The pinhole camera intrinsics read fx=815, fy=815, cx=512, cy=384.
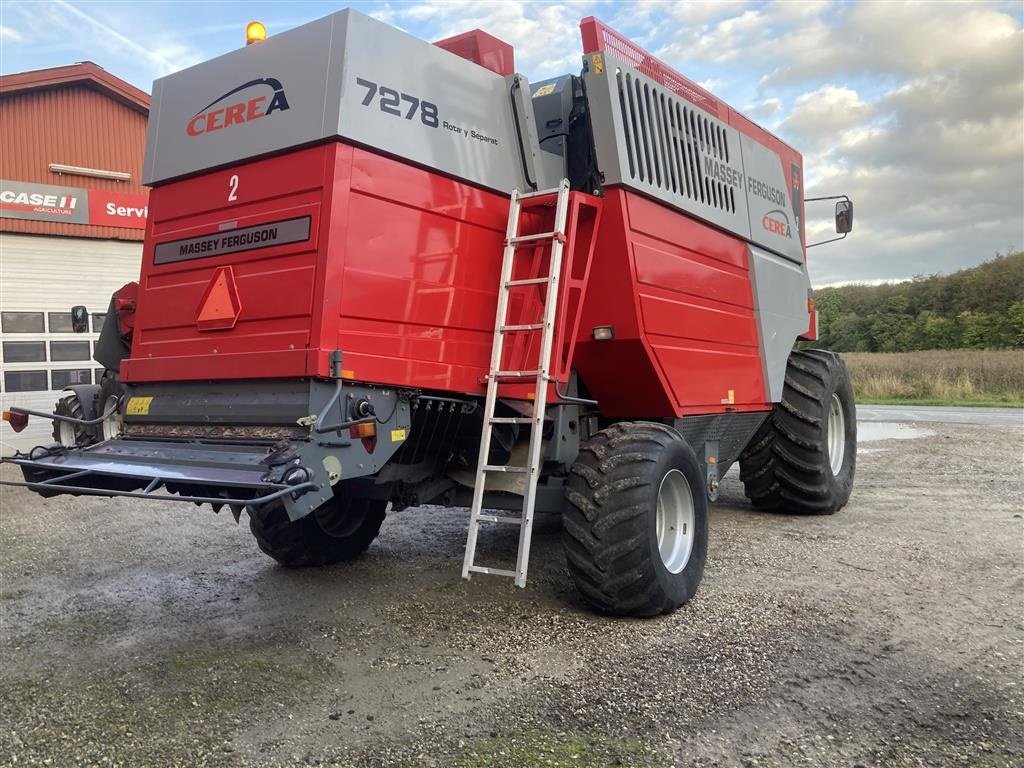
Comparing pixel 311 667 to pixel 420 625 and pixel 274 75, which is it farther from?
pixel 274 75

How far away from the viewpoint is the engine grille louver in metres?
4.90

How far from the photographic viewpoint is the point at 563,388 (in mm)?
4711

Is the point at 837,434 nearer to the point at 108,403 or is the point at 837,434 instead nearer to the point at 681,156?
the point at 681,156

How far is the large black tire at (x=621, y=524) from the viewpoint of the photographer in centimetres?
420

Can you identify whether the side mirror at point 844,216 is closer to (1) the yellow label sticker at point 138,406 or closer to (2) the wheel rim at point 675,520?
(2) the wheel rim at point 675,520

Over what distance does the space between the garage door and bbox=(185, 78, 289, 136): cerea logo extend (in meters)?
9.45

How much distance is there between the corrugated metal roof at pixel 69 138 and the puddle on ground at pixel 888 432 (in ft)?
41.2

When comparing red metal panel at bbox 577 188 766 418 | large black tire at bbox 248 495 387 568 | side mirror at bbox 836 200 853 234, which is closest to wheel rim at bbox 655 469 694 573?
red metal panel at bbox 577 188 766 418

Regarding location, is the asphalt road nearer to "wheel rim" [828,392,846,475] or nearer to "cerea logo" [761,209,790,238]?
"wheel rim" [828,392,846,475]

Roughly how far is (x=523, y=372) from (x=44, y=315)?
11.3 metres

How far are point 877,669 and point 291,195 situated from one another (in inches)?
140

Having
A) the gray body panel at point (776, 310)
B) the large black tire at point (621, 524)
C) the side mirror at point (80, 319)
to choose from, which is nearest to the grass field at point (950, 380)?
the gray body panel at point (776, 310)

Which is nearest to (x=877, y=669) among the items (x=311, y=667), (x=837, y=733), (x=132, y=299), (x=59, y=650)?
(x=837, y=733)

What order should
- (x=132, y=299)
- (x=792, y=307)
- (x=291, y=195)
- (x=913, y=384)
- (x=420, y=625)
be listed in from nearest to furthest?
(x=291, y=195)
(x=420, y=625)
(x=132, y=299)
(x=792, y=307)
(x=913, y=384)
